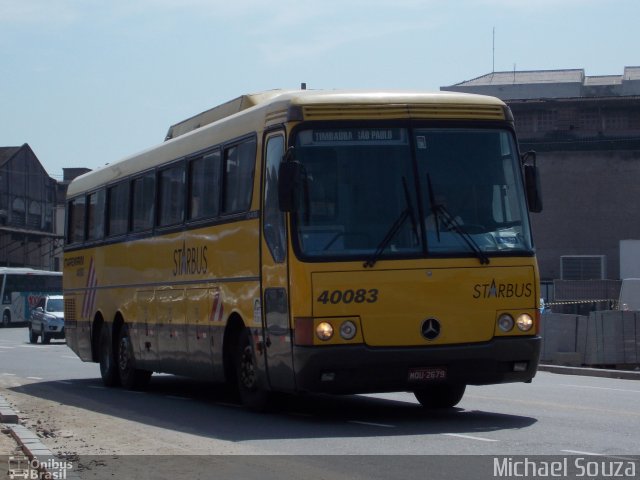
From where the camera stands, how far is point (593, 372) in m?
25.4

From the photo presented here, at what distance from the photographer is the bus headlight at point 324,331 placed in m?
13.0

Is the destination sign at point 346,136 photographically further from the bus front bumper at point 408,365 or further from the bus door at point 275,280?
the bus front bumper at point 408,365

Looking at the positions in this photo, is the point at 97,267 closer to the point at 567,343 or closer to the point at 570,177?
the point at 567,343

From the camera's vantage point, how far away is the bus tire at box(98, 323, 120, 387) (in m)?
21.4

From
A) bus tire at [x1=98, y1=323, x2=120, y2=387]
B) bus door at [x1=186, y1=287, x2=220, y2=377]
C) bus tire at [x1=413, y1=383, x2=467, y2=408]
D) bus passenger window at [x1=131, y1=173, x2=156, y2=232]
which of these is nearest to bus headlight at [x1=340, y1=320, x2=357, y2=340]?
bus tire at [x1=413, y1=383, x2=467, y2=408]

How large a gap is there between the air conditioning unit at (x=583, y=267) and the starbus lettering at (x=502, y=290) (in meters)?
45.6

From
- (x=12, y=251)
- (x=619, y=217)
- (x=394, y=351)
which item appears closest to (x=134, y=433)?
(x=394, y=351)

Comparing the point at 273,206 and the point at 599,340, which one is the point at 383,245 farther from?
the point at 599,340

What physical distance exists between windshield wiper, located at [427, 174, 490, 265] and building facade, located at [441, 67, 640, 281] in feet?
162

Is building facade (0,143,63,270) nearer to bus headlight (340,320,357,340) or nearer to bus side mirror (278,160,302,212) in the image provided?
bus side mirror (278,160,302,212)

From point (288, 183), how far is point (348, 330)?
5.47 ft

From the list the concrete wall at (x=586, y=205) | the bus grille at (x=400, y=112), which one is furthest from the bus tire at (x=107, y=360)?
the concrete wall at (x=586, y=205)

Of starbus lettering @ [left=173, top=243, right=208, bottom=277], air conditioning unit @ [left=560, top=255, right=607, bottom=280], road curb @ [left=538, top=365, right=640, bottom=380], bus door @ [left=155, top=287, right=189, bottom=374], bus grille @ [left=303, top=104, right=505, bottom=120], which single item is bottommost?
road curb @ [left=538, top=365, right=640, bottom=380]

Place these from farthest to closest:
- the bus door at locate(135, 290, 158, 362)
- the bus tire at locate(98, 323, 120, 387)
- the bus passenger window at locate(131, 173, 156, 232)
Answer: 1. the bus tire at locate(98, 323, 120, 387)
2. the bus passenger window at locate(131, 173, 156, 232)
3. the bus door at locate(135, 290, 158, 362)
